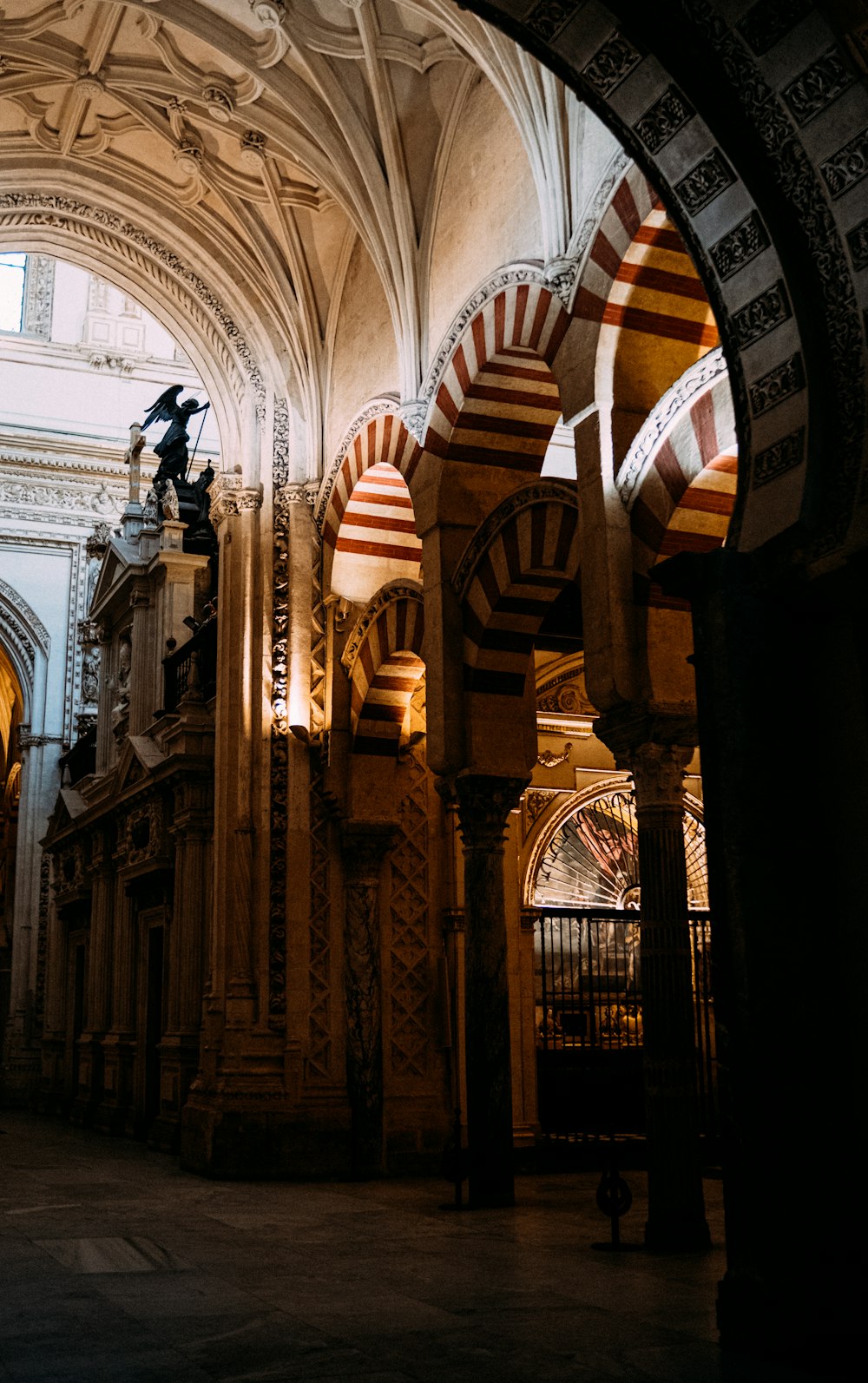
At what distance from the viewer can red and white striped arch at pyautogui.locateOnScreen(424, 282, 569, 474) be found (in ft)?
28.0

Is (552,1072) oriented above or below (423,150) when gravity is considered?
A: below

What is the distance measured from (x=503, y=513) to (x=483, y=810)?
5.95 feet

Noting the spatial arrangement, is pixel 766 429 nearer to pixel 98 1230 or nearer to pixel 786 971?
pixel 786 971

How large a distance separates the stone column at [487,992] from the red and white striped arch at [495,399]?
217 cm

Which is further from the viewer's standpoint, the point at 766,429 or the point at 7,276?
the point at 7,276

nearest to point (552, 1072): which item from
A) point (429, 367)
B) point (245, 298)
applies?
point (429, 367)

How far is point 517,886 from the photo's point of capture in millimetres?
11656

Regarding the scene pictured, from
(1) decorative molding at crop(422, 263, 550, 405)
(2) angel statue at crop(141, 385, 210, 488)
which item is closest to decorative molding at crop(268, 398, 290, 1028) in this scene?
(1) decorative molding at crop(422, 263, 550, 405)

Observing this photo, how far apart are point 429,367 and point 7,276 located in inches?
540

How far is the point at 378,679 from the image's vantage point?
1072 cm

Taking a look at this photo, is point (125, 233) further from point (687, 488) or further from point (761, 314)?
point (761, 314)

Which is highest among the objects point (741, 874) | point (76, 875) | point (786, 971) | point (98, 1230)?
point (76, 875)

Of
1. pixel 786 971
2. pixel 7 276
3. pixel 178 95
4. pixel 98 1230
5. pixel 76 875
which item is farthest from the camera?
pixel 7 276

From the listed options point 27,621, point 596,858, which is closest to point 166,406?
point 27,621
